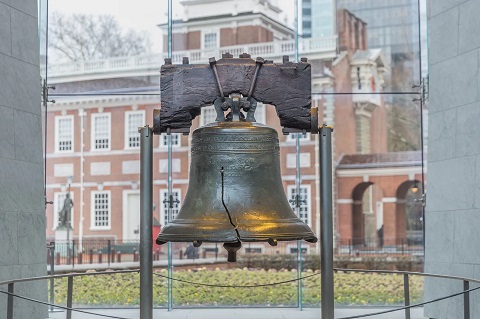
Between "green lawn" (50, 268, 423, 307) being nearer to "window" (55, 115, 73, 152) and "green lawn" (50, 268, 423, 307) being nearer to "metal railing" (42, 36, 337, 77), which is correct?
"window" (55, 115, 73, 152)

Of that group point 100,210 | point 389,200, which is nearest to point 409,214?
point 389,200

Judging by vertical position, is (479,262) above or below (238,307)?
above

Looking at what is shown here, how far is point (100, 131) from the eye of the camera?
34.4 feet

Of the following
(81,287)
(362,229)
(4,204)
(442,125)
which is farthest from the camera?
(362,229)

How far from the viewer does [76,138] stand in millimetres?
10352

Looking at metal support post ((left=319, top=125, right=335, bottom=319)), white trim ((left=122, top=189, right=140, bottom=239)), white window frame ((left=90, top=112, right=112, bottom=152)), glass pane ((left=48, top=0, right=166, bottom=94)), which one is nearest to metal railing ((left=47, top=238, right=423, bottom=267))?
white trim ((left=122, top=189, right=140, bottom=239))

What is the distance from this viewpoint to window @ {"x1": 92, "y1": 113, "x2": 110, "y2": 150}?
1038 centimetres

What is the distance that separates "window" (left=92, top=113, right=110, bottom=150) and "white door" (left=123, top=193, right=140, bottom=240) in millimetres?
657

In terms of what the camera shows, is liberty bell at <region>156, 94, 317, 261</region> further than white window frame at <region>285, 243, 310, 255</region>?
No

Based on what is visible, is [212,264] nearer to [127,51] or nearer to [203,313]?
[203,313]

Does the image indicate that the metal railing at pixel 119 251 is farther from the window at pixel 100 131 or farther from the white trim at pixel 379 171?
the white trim at pixel 379 171

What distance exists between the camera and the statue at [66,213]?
10156 mm

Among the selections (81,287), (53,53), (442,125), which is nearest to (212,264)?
(81,287)

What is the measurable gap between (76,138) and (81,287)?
175 cm
